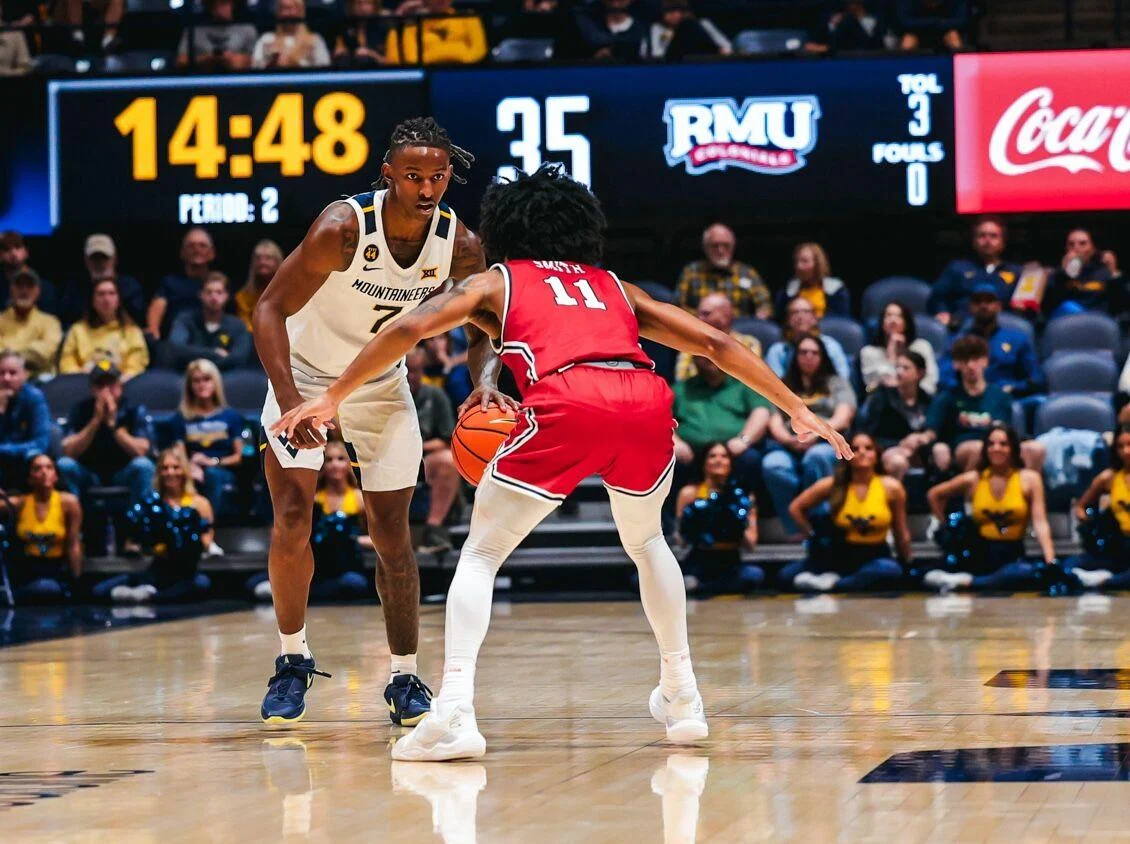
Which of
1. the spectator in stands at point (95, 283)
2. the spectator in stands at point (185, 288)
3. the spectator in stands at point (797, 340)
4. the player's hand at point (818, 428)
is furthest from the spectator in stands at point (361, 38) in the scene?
the player's hand at point (818, 428)

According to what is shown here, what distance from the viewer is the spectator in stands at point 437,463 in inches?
429

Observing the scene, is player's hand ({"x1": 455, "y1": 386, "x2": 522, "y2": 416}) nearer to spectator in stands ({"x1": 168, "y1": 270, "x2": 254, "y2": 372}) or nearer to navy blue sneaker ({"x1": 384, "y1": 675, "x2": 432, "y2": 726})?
navy blue sneaker ({"x1": 384, "y1": 675, "x2": 432, "y2": 726})

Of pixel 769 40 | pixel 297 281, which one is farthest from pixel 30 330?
pixel 297 281

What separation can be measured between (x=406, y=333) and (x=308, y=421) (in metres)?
0.37

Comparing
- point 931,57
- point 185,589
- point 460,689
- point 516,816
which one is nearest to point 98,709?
point 460,689

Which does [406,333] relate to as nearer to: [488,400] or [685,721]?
[488,400]

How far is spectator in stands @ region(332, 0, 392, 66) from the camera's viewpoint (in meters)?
12.5

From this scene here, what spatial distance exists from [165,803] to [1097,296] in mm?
9369

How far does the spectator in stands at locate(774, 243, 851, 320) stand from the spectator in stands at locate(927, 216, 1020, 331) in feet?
2.10

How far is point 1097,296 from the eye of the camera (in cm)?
1209

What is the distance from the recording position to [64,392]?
1217cm

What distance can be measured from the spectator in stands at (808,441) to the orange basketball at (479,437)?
5933 mm

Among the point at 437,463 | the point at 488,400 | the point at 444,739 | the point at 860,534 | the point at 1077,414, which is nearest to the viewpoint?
the point at 444,739

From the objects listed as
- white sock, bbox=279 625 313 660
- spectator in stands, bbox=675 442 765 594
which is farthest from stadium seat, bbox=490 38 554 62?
white sock, bbox=279 625 313 660
